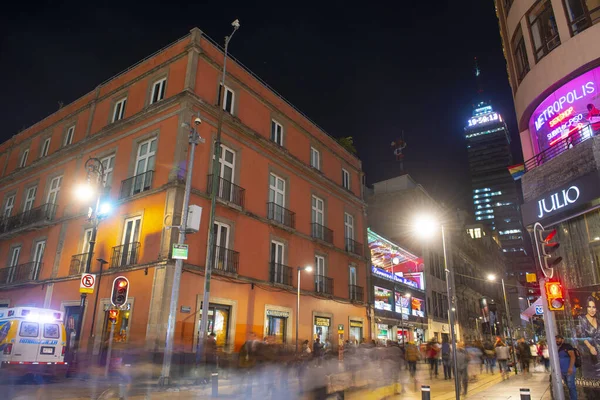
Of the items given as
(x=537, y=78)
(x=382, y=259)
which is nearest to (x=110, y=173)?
(x=537, y=78)

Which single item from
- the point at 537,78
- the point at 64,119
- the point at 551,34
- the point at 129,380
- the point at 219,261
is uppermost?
the point at 64,119

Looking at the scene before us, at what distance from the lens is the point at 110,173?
68.2 feet

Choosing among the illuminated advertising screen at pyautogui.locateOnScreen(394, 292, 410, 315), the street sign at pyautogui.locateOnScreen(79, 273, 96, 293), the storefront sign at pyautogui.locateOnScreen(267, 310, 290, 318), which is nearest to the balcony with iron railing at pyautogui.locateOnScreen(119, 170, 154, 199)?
the street sign at pyautogui.locateOnScreen(79, 273, 96, 293)

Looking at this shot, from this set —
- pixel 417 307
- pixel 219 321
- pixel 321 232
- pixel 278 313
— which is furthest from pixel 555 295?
pixel 417 307

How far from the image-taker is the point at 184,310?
16.1 metres

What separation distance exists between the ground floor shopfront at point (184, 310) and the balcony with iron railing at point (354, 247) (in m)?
5.41

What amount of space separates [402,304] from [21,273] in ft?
94.7

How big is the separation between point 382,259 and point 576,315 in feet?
75.9

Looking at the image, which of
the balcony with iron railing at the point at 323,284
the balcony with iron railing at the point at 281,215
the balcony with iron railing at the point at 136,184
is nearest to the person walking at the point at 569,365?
the balcony with iron railing at the point at 281,215

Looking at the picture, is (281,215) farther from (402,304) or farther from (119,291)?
(402,304)

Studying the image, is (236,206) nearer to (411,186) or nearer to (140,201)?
(140,201)

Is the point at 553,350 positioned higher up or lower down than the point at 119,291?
lower down

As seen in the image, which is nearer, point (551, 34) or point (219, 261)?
point (551, 34)

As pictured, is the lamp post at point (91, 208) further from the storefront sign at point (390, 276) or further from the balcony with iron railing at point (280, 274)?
the storefront sign at point (390, 276)
